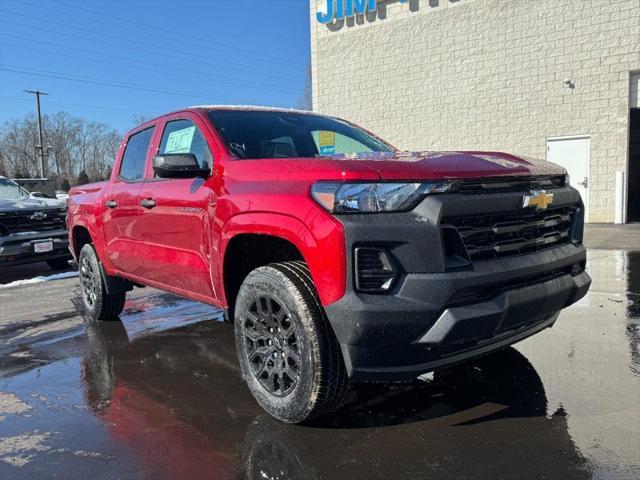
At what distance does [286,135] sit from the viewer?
4.08 m

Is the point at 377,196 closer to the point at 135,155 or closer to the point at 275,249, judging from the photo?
the point at 275,249

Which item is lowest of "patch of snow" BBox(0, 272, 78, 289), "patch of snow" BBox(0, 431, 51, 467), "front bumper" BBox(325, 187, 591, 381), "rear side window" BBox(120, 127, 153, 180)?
"patch of snow" BBox(0, 431, 51, 467)

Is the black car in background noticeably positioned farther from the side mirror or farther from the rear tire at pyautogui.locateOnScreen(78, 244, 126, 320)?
the side mirror

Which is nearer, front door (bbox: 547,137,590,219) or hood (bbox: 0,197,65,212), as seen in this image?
hood (bbox: 0,197,65,212)

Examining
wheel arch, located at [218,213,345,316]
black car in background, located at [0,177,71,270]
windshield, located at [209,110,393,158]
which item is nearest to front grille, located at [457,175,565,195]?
wheel arch, located at [218,213,345,316]

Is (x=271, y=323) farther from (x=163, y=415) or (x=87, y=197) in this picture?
(x=87, y=197)

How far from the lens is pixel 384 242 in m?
2.48

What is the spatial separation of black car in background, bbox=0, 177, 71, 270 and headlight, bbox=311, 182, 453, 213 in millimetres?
7851

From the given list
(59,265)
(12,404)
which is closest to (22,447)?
(12,404)

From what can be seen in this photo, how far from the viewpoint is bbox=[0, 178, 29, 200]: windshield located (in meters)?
10.1

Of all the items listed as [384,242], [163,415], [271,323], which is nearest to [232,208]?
[271,323]

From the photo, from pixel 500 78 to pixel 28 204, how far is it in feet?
39.6

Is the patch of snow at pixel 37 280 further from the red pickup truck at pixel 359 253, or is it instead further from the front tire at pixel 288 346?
the front tire at pixel 288 346

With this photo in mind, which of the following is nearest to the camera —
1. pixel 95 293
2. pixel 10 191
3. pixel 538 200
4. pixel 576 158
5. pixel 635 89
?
pixel 538 200
